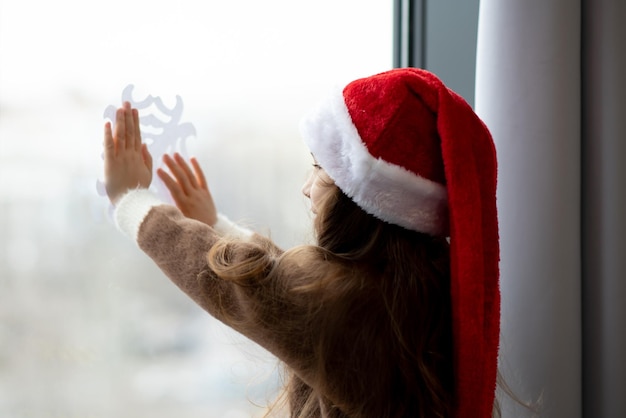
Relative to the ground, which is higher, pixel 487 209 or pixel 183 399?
pixel 487 209

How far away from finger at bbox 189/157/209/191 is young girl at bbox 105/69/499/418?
0.12 metres

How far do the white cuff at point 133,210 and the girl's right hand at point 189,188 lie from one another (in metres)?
0.08

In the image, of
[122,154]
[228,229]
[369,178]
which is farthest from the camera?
[228,229]

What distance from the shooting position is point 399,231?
970mm

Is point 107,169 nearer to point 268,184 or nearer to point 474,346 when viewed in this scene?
point 268,184

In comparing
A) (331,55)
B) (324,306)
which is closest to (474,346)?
(324,306)

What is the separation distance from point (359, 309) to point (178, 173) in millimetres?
359

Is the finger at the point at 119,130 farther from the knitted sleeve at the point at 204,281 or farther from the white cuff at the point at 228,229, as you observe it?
the white cuff at the point at 228,229

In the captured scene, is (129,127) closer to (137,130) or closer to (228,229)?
(137,130)

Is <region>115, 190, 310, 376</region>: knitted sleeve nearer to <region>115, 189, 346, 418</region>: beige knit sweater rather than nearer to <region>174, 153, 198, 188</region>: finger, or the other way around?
<region>115, 189, 346, 418</region>: beige knit sweater

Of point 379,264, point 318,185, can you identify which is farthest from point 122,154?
point 379,264

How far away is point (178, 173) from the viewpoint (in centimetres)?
109

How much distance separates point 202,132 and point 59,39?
252mm

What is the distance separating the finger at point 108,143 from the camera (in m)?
0.99
